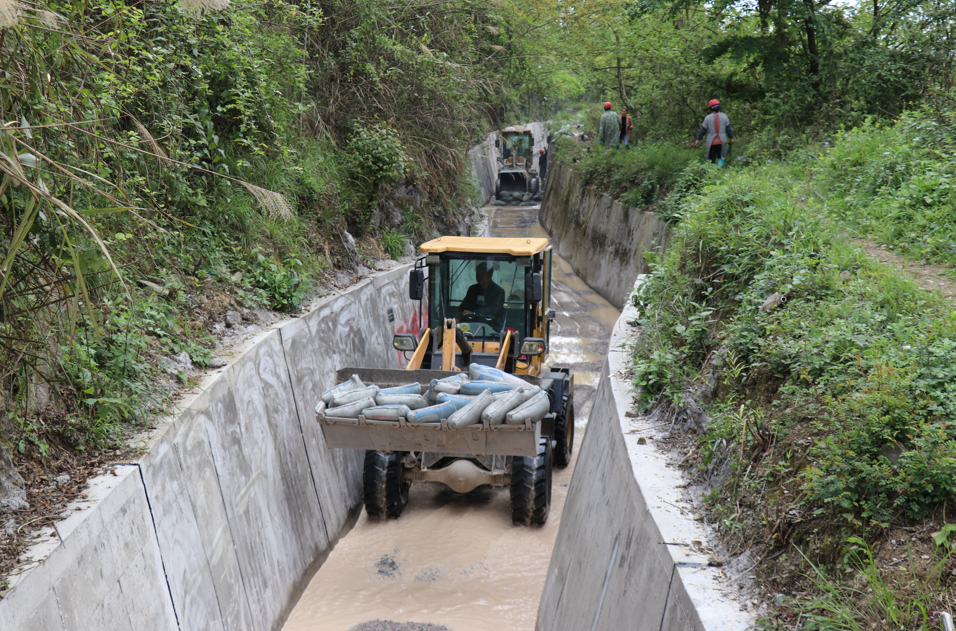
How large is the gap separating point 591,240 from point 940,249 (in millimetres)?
14827

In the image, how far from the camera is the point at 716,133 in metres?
13.9

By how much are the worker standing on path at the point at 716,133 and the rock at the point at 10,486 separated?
42.5 feet

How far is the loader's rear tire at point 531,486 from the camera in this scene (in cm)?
733

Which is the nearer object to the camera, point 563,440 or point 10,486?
point 10,486

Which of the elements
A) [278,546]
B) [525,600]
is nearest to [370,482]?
[278,546]

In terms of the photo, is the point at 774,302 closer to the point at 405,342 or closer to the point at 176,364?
the point at 405,342

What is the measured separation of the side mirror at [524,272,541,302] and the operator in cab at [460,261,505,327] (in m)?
0.42

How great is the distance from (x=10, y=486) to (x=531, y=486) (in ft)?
15.6

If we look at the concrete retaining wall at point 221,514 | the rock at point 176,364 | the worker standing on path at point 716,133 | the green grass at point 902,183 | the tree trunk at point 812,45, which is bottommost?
the concrete retaining wall at point 221,514

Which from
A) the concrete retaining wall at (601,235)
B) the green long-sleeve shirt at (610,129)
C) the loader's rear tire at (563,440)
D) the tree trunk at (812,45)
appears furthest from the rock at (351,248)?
the green long-sleeve shirt at (610,129)

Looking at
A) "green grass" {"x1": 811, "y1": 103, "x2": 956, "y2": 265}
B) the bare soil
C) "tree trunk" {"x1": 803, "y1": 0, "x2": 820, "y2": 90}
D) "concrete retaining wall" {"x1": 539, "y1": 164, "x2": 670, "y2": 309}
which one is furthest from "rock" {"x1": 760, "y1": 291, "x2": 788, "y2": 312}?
"tree trunk" {"x1": 803, "y1": 0, "x2": 820, "y2": 90}

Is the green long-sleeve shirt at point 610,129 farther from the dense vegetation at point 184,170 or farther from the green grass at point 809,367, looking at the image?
the green grass at point 809,367

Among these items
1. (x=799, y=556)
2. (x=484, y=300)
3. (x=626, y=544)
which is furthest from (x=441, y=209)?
(x=799, y=556)

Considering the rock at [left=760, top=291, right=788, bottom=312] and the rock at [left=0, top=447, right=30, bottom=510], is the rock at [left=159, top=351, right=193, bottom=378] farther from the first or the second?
the rock at [left=760, top=291, right=788, bottom=312]
